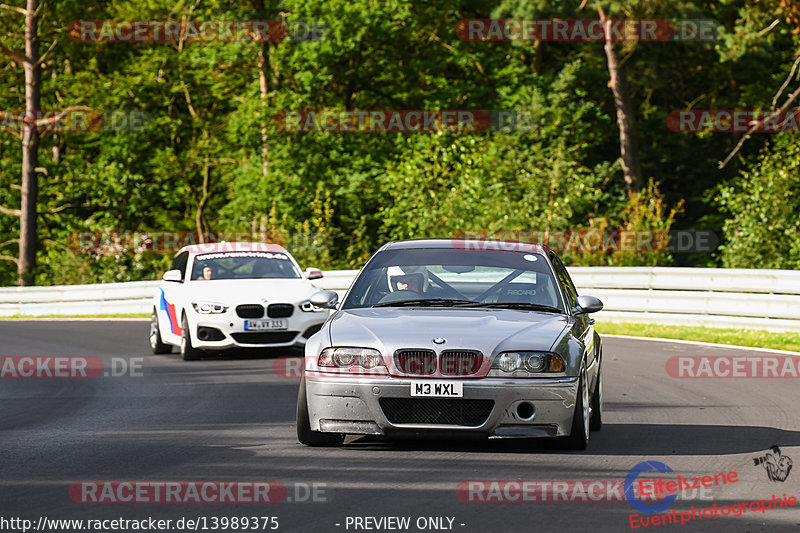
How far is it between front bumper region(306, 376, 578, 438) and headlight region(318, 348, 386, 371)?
0.10 meters

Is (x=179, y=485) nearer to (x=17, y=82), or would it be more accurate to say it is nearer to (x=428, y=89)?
(x=428, y=89)

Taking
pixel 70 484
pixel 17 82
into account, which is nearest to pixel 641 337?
pixel 70 484

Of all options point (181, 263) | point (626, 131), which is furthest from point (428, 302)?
point (626, 131)

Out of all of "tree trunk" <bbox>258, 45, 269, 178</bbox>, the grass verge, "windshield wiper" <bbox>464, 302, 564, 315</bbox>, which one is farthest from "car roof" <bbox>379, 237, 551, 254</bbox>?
"tree trunk" <bbox>258, 45, 269, 178</bbox>

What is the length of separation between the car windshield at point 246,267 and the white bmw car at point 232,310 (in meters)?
0.01

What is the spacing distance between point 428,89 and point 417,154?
1018cm

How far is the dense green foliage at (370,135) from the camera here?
35.9m

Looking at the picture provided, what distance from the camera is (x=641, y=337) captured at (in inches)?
805

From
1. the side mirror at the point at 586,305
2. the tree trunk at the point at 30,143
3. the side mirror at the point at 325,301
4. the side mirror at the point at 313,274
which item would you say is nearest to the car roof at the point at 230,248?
the side mirror at the point at 313,274

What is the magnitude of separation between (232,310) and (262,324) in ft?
1.41

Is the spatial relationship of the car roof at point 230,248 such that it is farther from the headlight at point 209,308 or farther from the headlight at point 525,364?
the headlight at point 525,364

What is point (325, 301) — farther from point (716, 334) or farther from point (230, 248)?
point (716, 334)

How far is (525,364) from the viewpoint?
8.50m

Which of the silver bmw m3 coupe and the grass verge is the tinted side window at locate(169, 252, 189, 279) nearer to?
the grass verge
